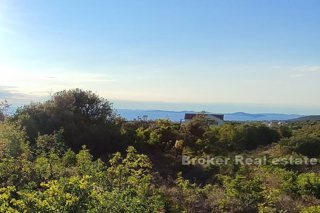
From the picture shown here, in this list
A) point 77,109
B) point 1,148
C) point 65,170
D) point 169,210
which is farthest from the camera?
point 77,109

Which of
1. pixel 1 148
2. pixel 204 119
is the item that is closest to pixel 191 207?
pixel 1 148

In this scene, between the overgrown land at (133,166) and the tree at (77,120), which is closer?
the overgrown land at (133,166)

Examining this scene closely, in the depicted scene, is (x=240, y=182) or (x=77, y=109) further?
(x=77, y=109)

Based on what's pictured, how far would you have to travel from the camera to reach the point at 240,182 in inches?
320

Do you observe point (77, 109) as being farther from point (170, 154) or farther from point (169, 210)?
point (169, 210)

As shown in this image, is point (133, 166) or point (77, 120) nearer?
point (133, 166)

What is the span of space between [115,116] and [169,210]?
30.0ft

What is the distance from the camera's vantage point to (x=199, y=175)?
11664 mm

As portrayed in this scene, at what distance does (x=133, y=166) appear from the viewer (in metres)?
7.16

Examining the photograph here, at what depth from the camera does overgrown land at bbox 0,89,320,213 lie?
15.7ft

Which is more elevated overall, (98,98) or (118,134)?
(98,98)

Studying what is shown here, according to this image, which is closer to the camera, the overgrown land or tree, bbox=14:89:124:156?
the overgrown land

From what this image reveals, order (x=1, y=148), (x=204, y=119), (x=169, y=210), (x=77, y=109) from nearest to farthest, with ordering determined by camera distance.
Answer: (x=169, y=210), (x=1, y=148), (x=77, y=109), (x=204, y=119)

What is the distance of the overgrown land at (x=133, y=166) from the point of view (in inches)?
188
